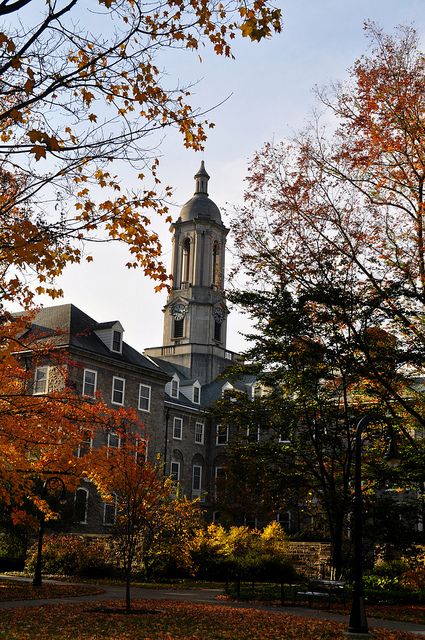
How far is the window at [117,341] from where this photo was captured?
4550 cm

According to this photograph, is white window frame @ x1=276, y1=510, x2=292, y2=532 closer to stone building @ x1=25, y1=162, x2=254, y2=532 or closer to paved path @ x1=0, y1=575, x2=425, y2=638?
stone building @ x1=25, y1=162, x2=254, y2=532

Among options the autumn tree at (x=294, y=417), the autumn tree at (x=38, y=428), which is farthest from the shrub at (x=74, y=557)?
the autumn tree at (x=38, y=428)

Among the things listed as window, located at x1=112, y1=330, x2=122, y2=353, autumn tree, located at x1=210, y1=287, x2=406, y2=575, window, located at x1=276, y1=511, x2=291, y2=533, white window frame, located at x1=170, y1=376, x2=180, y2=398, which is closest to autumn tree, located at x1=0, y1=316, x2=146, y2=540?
autumn tree, located at x1=210, y1=287, x2=406, y2=575

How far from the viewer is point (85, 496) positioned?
4125cm

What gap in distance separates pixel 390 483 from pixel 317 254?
6.70 meters

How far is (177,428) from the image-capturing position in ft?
177

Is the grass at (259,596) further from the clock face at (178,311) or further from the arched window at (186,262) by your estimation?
the arched window at (186,262)

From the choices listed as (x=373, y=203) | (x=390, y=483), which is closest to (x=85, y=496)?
(x=390, y=483)

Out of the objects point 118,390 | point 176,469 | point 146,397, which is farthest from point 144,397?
point 176,469

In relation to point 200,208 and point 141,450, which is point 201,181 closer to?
point 200,208

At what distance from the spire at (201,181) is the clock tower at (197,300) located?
126 inches

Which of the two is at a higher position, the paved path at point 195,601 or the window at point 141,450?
the window at point 141,450

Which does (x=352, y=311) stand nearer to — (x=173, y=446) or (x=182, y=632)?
(x=182, y=632)

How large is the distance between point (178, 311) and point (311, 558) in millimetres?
46040
